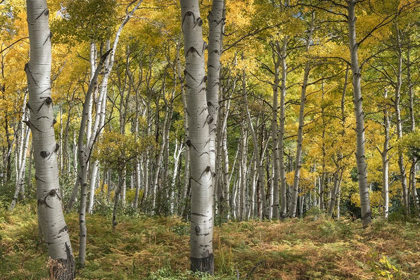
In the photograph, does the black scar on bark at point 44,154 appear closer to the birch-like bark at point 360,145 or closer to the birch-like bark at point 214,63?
the birch-like bark at point 214,63

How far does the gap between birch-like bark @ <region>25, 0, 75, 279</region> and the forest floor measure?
0.49m

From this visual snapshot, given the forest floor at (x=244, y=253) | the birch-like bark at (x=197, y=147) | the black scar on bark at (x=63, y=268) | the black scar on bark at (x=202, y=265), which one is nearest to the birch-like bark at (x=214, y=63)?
the birch-like bark at (x=197, y=147)

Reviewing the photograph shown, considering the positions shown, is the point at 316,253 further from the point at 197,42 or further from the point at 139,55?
the point at 139,55

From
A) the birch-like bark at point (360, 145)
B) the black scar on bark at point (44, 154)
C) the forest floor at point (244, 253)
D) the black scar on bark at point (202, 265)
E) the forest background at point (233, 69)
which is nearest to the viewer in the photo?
the black scar on bark at point (44, 154)

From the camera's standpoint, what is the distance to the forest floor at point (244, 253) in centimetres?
407

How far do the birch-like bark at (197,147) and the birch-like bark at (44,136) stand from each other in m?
1.45

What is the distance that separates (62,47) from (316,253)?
11.6 metres

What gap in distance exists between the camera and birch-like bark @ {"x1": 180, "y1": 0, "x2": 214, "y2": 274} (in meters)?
3.88

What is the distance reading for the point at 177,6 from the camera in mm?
8555

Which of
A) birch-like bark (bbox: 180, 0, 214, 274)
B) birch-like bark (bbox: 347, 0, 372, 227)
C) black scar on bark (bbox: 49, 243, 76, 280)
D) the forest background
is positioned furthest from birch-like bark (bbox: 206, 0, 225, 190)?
birch-like bark (bbox: 347, 0, 372, 227)

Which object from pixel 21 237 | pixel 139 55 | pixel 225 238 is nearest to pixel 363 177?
pixel 225 238

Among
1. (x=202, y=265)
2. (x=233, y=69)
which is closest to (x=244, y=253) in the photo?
(x=202, y=265)

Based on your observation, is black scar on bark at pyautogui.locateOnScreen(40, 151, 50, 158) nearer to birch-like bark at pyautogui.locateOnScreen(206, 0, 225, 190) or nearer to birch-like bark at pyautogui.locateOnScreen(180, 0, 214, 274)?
birch-like bark at pyautogui.locateOnScreen(180, 0, 214, 274)

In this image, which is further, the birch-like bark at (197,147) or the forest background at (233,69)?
the forest background at (233,69)
